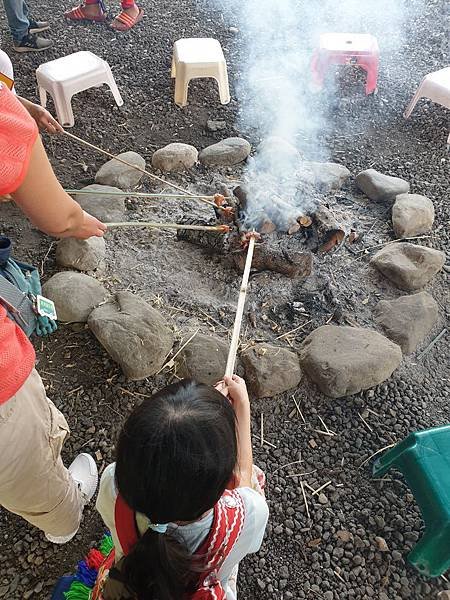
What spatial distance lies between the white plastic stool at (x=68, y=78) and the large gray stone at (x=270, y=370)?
306 cm

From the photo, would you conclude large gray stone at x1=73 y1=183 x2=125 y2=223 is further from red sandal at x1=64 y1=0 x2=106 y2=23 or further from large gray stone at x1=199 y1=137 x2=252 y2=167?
red sandal at x1=64 y1=0 x2=106 y2=23

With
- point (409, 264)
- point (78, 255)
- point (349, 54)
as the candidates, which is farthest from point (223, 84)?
point (409, 264)

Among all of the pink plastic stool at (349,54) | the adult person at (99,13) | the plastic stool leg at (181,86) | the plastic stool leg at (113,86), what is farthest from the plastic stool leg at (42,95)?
the pink plastic stool at (349,54)

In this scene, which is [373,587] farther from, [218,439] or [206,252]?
[206,252]

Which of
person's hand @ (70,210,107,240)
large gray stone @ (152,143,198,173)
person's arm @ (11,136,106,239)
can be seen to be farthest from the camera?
large gray stone @ (152,143,198,173)

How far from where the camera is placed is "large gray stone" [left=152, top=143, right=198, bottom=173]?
427 centimetres

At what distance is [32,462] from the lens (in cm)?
182

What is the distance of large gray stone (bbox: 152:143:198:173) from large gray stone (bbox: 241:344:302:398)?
6.31 feet

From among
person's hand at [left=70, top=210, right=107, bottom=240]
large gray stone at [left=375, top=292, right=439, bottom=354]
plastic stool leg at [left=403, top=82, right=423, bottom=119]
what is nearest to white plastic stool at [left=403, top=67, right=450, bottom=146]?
plastic stool leg at [left=403, top=82, right=423, bottom=119]

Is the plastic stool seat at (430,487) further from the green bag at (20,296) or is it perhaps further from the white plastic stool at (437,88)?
the white plastic stool at (437,88)

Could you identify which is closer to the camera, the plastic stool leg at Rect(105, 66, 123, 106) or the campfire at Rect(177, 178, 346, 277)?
the campfire at Rect(177, 178, 346, 277)

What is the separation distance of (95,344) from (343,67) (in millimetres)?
4329

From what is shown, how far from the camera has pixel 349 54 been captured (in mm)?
5137

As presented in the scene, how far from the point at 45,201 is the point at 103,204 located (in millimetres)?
2192
